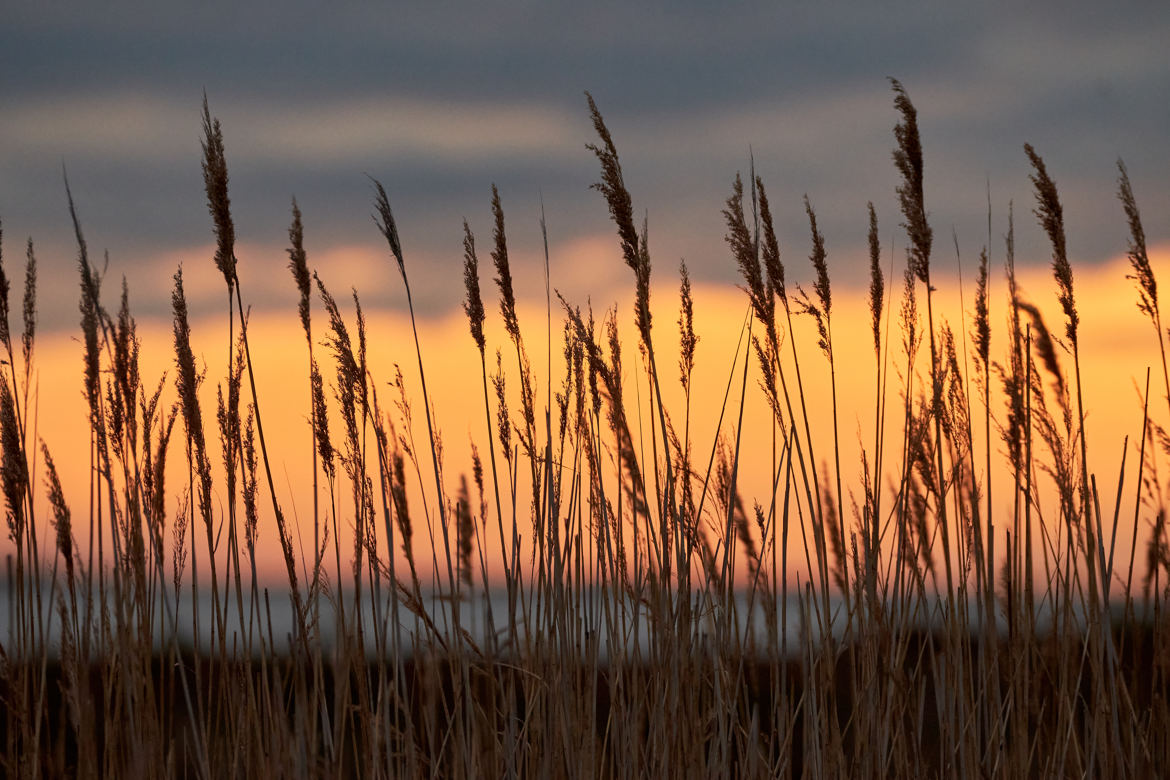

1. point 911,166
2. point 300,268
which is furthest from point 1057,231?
point 300,268

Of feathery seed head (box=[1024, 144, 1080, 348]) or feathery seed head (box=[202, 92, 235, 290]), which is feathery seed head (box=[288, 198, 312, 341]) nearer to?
feathery seed head (box=[202, 92, 235, 290])

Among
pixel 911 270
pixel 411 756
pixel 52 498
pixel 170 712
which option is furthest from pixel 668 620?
pixel 52 498

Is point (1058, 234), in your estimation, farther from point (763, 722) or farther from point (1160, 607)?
point (763, 722)

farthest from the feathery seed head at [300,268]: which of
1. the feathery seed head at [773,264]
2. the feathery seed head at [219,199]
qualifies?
the feathery seed head at [773,264]

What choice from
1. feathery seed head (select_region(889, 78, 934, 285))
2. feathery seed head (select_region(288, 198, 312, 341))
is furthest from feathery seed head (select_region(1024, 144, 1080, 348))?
feathery seed head (select_region(288, 198, 312, 341))

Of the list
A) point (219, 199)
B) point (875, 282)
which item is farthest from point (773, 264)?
point (219, 199)

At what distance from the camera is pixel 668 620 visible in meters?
2.31

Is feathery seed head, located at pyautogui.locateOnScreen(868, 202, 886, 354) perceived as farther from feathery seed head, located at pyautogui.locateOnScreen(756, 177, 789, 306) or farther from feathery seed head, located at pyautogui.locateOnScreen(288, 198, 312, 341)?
feathery seed head, located at pyautogui.locateOnScreen(288, 198, 312, 341)

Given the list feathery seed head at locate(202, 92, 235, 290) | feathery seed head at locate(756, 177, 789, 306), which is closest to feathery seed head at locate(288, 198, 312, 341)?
feathery seed head at locate(202, 92, 235, 290)

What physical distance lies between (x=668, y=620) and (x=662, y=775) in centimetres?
32

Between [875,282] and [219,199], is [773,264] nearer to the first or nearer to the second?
[875,282]

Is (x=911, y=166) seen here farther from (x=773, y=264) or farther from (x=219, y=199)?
(x=219, y=199)

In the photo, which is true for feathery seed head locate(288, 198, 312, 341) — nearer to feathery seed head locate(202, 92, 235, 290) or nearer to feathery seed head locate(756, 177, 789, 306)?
feathery seed head locate(202, 92, 235, 290)

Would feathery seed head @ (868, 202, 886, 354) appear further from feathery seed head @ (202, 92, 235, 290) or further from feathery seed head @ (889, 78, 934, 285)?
feathery seed head @ (202, 92, 235, 290)
